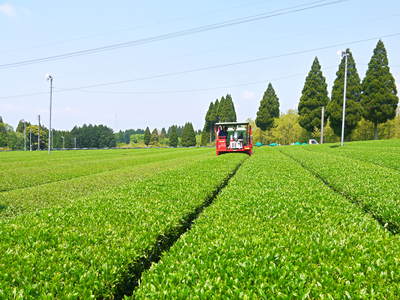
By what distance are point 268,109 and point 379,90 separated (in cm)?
3529

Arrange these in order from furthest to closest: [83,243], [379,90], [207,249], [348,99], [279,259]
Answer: [348,99] < [379,90] < [83,243] < [207,249] < [279,259]

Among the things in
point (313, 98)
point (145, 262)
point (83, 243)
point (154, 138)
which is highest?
point (313, 98)

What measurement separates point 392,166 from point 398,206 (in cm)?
1266

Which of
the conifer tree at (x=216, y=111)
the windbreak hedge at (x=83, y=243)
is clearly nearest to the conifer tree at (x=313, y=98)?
the conifer tree at (x=216, y=111)

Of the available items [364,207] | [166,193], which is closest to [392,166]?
[364,207]

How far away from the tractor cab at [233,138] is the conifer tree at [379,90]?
1509 inches

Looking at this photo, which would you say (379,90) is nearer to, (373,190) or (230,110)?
(373,190)

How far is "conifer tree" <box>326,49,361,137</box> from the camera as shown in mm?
56156

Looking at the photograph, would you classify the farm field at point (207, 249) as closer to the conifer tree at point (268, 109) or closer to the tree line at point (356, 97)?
the tree line at point (356, 97)

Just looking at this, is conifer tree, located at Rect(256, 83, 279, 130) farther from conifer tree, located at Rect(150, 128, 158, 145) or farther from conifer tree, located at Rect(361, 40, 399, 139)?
conifer tree, located at Rect(150, 128, 158, 145)

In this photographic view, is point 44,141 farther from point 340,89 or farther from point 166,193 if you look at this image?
point 166,193

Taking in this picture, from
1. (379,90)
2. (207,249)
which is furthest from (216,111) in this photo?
(207,249)

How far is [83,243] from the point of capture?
5.00m

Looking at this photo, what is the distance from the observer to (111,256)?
176 inches
